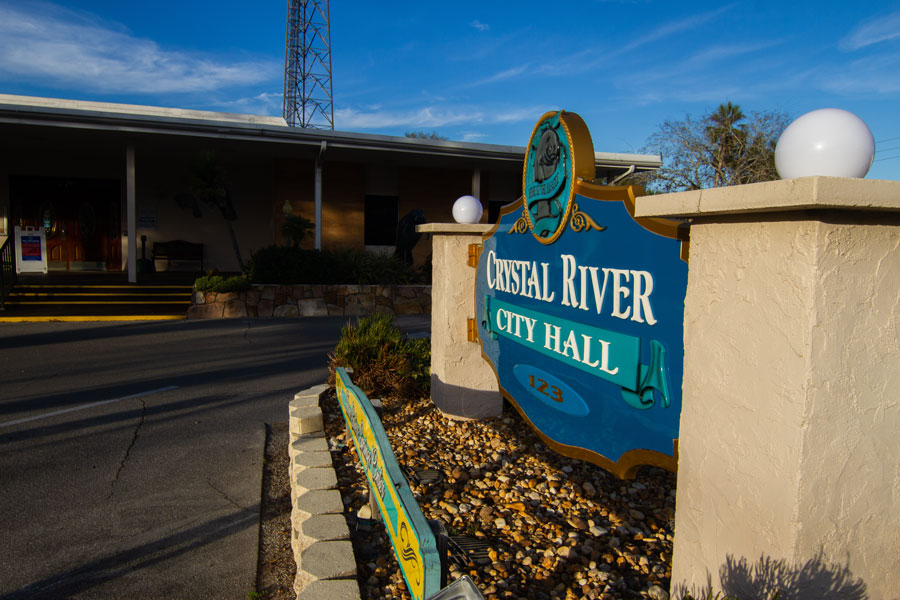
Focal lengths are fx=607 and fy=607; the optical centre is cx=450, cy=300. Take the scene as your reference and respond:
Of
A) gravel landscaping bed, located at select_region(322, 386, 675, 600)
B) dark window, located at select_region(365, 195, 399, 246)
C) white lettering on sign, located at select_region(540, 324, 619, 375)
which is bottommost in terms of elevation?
gravel landscaping bed, located at select_region(322, 386, 675, 600)

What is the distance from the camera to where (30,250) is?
46.3ft

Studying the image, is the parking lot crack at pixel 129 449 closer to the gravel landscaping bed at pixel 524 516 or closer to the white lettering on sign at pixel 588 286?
the gravel landscaping bed at pixel 524 516

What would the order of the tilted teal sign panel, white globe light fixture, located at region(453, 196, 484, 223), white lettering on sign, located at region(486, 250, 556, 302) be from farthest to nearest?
white globe light fixture, located at region(453, 196, 484, 223), white lettering on sign, located at region(486, 250, 556, 302), the tilted teal sign panel

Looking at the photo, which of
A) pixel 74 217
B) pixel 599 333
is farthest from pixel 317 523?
pixel 74 217

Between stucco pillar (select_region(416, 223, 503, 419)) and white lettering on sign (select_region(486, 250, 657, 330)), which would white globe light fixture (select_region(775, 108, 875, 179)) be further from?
stucco pillar (select_region(416, 223, 503, 419))

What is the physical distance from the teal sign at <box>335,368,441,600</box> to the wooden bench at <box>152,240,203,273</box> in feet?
47.9

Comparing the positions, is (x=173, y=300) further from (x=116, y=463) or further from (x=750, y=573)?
(x=750, y=573)

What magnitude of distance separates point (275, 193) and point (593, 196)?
47.5ft

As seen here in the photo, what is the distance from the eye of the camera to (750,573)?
6.00ft

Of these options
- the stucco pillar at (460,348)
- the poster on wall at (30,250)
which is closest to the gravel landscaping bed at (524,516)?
the stucco pillar at (460,348)

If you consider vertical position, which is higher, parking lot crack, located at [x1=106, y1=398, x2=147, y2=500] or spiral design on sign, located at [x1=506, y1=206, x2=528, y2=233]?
spiral design on sign, located at [x1=506, y1=206, x2=528, y2=233]

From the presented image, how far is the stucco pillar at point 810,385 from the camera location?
5.28ft

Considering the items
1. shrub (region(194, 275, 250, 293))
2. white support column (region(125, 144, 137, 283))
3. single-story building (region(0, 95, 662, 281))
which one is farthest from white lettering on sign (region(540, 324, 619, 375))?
white support column (region(125, 144, 137, 283))

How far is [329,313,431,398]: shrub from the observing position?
17.6 ft
